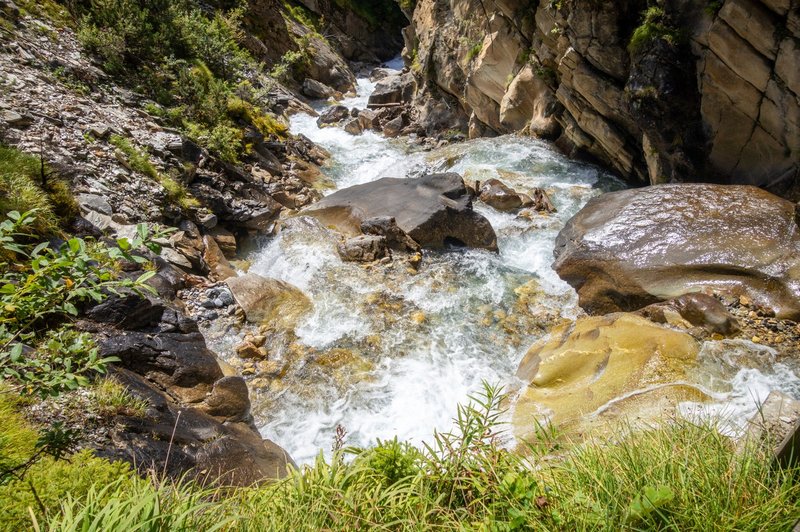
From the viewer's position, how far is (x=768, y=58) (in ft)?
24.8

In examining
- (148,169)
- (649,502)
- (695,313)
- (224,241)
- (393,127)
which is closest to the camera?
(649,502)

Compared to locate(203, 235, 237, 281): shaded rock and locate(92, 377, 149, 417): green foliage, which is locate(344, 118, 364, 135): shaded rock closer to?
locate(203, 235, 237, 281): shaded rock

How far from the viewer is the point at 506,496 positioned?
2.12m

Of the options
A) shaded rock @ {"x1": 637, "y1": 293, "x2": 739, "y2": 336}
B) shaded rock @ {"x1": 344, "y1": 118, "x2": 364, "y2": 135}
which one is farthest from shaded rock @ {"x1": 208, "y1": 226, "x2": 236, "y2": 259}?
shaded rock @ {"x1": 344, "y1": 118, "x2": 364, "y2": 135}

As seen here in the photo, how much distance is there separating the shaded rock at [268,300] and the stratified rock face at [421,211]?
251cm

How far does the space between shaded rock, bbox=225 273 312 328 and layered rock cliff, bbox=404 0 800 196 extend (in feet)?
30.7

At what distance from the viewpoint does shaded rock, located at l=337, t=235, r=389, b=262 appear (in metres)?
8.87

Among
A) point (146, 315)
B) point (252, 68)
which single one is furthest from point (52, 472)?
point (252, 68)

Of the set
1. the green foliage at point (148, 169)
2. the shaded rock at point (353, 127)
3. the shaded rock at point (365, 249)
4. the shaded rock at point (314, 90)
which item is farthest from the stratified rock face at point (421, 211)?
the shaded rock at point (314, 90)

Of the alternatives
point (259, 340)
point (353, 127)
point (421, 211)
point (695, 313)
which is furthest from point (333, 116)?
point (695, 313)

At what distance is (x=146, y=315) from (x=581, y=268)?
7.44 metres

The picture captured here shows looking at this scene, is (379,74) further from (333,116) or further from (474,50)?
(474,50)

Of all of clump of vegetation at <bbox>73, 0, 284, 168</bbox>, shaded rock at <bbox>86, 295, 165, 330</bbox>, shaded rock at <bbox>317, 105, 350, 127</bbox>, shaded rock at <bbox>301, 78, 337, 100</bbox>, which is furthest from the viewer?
shaded rock at <bbox>301, 78, 337, 100</bbox>

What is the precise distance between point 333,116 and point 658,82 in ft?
46.2
